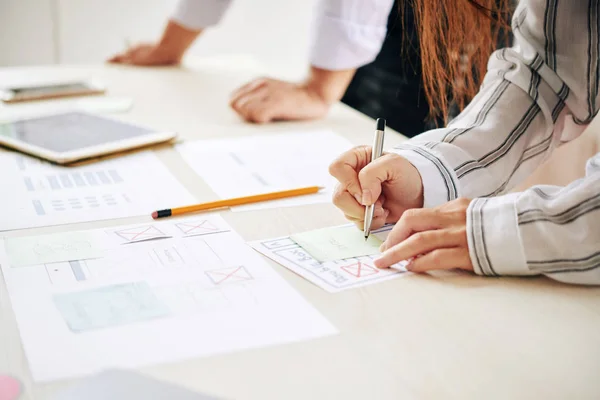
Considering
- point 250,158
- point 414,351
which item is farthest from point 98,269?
point 250,158

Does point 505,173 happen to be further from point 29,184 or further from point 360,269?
point 29,184

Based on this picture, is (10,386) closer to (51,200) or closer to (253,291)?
(253,291)

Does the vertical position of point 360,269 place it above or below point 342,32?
below

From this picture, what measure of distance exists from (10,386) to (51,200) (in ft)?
1.34

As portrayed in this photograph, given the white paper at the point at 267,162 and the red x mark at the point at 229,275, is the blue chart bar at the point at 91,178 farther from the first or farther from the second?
the red x mark at the point at 229,275

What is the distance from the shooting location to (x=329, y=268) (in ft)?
2.31

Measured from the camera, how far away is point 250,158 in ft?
3.52

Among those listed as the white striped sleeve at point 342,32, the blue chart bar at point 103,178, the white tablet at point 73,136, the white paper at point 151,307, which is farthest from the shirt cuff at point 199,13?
the white paper at point 151,307

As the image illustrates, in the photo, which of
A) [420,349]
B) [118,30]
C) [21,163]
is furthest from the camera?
[118,30]

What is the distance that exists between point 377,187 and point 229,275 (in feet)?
0.70

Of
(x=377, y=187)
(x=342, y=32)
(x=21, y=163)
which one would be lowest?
(x=377, y=187)

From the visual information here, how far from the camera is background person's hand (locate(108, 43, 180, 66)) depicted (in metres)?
1.66

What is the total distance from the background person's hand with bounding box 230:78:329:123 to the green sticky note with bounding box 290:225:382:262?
1.63 feet

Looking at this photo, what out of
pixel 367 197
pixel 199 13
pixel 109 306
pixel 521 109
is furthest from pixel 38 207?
pixel 199 13
